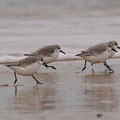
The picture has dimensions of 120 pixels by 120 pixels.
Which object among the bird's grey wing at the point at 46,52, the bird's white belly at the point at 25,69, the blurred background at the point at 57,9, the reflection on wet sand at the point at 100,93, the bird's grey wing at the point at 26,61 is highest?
the blurred background at the point at 57,9

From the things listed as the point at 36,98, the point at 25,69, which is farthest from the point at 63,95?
the point at 25,69

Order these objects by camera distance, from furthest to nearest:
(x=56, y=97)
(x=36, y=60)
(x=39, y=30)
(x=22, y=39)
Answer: (x=39, y=30), (x=22, y=39), (x=36, y=60), (x=56, y=97)

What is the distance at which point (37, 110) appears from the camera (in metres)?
8.94

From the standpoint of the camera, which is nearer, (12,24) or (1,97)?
(1,97)

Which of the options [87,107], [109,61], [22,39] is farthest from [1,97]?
[22,39]

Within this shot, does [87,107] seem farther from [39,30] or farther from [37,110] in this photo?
[39,30]

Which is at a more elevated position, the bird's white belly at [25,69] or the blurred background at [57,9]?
the blurred background at [57,9]

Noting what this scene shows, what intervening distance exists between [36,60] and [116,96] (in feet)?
7.73

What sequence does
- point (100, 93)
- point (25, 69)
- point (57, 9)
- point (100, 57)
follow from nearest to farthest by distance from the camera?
1. point (100, 93)
2. point (25, 69)
3. point (100, 57)
4. point (57, 9)

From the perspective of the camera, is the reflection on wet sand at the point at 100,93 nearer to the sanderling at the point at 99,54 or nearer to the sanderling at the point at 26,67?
the sanderling at the point at 99,54

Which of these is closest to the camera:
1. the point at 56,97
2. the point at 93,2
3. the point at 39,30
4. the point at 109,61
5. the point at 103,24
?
the point at 56,97

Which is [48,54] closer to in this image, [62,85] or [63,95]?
[62,85]

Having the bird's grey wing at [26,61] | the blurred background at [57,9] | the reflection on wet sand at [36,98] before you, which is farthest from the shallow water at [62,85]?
the blurred background at [57,9]

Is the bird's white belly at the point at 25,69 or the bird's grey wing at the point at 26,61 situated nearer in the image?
the bird's white belly at the point at 25,69
